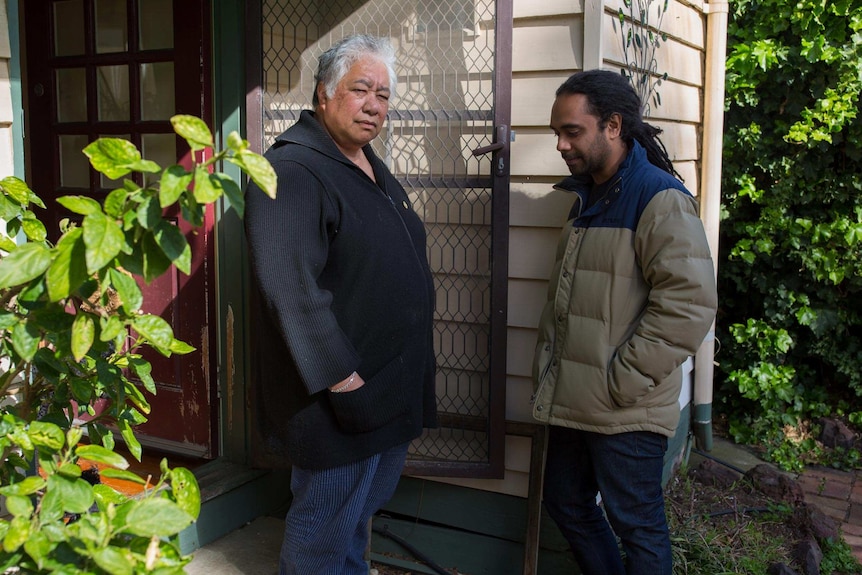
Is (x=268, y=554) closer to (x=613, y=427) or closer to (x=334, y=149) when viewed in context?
(x=613, y=427)

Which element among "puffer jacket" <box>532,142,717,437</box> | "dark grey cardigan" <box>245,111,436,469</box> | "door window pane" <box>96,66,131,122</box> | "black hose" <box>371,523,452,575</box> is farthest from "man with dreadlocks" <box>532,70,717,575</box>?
"door window pane" <box>96,66,131,122</box>

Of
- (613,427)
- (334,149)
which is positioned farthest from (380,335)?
(613,427)

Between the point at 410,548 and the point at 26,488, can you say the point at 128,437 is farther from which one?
the point at 410,548

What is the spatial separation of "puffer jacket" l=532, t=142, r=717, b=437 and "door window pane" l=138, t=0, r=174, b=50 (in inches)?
72.1

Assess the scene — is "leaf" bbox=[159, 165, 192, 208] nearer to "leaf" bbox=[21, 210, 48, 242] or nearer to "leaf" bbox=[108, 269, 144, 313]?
"leaf" bbox=[108, 269, 144, 313]

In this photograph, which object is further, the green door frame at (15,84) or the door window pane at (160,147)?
the door window pane at (160,147)

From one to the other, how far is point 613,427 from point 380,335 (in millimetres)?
770

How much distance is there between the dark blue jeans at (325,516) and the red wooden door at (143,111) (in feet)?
4.35

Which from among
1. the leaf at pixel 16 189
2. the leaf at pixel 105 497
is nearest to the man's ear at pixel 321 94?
the leaf at pixel 16 189

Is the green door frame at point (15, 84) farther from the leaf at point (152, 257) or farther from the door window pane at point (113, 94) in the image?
the door window pane at point (113, 94)

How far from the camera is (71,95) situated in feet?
12.4

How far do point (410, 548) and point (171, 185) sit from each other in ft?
8.08

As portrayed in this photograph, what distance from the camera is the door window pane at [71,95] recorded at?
3.74m

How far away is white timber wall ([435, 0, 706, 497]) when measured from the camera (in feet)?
9.77
